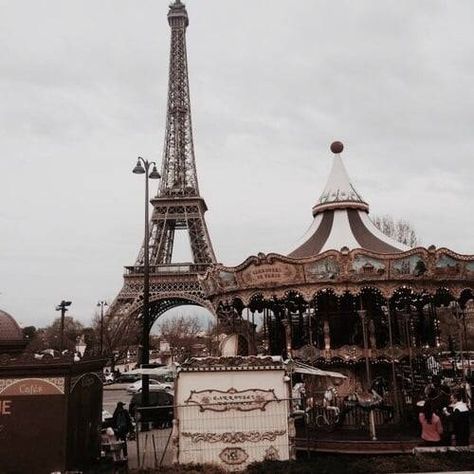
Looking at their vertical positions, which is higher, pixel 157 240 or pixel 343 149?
pixel 157 240

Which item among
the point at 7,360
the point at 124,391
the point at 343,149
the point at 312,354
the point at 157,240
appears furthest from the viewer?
the point at 157,240

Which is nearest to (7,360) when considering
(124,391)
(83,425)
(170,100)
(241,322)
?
(83,425)

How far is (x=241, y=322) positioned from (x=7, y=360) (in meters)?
9.78

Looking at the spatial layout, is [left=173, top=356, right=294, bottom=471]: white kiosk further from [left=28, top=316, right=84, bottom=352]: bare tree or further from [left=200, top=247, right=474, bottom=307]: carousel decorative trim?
[left=28, top=316, right=84, bottom=352]: bare tree

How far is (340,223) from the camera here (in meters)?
16.7

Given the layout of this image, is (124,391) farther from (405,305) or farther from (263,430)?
(263,430)

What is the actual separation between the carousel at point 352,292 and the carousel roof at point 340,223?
33mm

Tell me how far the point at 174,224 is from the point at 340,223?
4076cm

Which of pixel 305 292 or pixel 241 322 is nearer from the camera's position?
pixel 305 292

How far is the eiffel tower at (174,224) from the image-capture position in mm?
48219

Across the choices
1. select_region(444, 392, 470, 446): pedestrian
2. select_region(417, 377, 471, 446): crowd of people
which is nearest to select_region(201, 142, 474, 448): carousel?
select_region(417, 377, 471, 446): crowd of people

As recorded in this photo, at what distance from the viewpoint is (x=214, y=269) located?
1683cm

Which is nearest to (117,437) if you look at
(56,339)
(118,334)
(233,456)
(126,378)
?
(233,456)

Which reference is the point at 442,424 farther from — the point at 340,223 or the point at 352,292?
the point at 340,223
